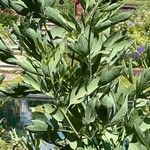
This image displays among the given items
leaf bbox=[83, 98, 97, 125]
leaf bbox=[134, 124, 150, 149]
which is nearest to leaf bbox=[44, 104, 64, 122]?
leaf bbox=[83, 98, 97, 125]

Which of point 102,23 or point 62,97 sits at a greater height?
point 102,23

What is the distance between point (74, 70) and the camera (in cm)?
206

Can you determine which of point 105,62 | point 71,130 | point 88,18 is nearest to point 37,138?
point 71,130

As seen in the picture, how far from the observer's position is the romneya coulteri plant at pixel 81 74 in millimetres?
2037

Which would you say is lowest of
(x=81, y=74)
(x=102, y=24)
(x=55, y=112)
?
(x=55, y=112)

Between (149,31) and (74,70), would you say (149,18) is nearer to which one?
(149,31)

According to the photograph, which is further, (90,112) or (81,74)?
(81,74)

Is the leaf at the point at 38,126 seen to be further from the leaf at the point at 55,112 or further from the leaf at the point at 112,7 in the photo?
the leaf at the point at 112,7

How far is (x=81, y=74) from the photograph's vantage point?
2176 millimetres

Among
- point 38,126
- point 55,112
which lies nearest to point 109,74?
point 55,112

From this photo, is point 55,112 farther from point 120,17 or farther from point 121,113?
point 120,17

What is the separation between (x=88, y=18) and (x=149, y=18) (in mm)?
13166

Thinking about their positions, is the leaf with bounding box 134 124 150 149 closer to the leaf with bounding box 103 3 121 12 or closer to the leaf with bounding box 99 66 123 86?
the leaf with bounding box 99 66 123 86

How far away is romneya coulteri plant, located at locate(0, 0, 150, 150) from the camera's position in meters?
2.04
